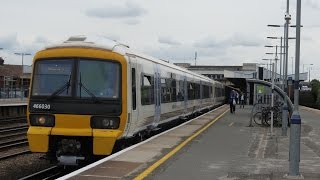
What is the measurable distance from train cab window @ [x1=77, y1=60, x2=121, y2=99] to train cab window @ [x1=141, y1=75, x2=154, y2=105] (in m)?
2.48

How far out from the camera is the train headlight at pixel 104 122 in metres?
11.9

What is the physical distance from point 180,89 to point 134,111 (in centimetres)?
1108

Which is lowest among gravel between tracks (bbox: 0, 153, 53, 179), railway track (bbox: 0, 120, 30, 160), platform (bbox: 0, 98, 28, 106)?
gravel between tracks (bbox: 0, 153, 53, 179)

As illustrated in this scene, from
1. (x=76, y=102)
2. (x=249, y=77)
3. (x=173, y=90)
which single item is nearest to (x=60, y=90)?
(x=76, y=102)

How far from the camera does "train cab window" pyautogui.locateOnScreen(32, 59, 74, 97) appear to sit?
1210 cm

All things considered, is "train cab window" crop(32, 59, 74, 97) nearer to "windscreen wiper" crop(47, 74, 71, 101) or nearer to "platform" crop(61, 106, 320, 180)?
"windscreen wiper" crop(47, 74, 71, 101)

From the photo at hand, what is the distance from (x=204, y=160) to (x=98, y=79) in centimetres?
299

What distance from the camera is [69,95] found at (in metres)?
12.0

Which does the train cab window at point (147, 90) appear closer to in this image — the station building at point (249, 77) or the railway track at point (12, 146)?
the railway track at point (12, 146)

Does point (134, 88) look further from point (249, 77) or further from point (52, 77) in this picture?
point (249, 77)

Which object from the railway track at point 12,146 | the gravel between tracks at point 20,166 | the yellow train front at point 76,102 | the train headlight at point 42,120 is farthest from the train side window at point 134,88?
the railway track at point 12,146

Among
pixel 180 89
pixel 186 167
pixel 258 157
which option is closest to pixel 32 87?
pixel 186 167

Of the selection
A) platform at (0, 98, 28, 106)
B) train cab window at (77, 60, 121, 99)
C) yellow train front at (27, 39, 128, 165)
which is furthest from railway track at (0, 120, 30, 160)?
platform at (0, 98, 28, 106)

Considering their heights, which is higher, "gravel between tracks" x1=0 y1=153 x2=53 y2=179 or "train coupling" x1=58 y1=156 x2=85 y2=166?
"train coupling" x1=58 y1=156 x2=85 y2=166
